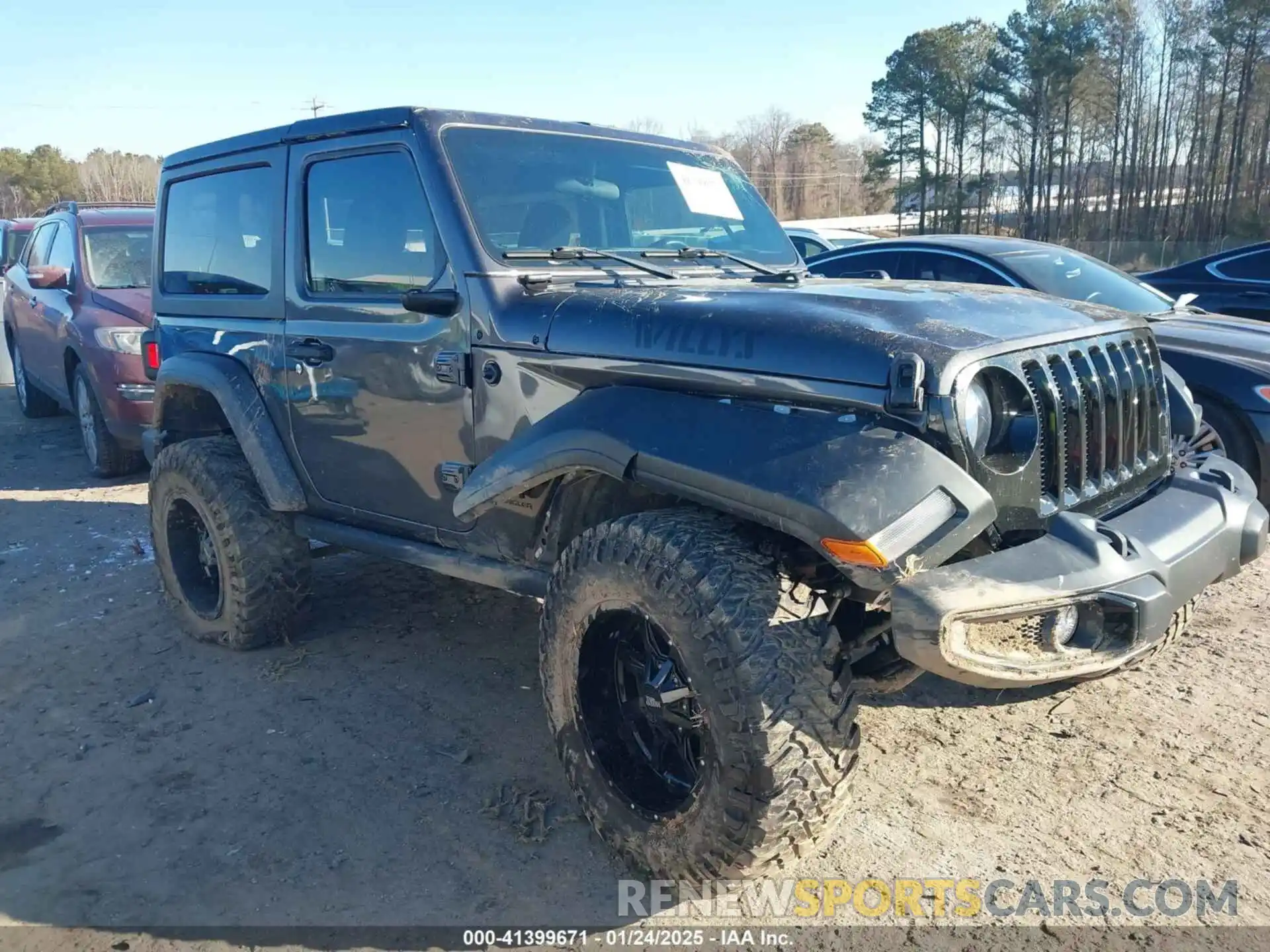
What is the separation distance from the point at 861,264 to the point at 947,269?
0.85 m

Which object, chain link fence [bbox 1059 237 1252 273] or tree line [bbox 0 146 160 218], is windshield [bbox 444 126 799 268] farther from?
tree line [bbox 0 146 160 218]

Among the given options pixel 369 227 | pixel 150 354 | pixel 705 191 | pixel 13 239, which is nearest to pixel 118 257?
pixel 150 354

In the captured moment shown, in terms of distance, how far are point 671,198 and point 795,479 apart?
1842mm

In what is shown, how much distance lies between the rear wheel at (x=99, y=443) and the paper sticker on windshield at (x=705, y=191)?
203 inches

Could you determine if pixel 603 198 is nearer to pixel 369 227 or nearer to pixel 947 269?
pixel 369 227

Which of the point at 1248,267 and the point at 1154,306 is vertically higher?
the point at 1154,306

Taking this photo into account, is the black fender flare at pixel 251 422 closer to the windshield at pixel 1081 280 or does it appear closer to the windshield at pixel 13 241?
the windshield at pixel 1081 280

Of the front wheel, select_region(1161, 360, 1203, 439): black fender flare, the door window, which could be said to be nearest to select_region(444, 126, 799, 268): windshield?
the front wheel

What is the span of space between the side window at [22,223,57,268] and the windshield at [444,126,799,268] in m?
6.59

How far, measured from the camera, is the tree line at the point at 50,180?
45.2m

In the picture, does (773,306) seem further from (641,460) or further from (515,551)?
(515,551)

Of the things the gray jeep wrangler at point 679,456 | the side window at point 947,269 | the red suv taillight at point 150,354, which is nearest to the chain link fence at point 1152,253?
the side window at point 947,269

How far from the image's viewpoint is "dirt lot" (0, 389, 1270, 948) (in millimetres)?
2697

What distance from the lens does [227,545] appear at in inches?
159
